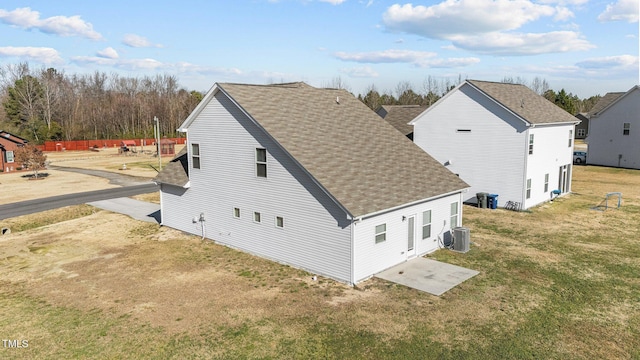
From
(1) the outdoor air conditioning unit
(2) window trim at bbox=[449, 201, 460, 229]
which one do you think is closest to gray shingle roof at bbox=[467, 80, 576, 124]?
(2) window trim at bbox=[449, 201, 460, 229]

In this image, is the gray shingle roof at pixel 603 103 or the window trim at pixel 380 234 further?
the gray shingle roof at pixel 603 103

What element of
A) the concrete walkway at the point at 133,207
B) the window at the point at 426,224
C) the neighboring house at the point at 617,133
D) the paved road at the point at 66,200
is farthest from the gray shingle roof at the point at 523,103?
the paved road at the point at 66,200

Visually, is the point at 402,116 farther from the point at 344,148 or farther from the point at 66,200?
the point at 66,200

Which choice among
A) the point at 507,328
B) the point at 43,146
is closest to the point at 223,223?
the point at 507,328

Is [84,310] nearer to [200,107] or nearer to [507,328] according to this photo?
[200,107]

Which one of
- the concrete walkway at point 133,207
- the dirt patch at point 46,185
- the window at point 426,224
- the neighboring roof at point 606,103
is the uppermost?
the neighboring roof at point 606,103

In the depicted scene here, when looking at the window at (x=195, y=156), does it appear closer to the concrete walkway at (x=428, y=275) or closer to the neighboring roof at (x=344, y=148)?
the neighboring roof at (x=344, y=148)

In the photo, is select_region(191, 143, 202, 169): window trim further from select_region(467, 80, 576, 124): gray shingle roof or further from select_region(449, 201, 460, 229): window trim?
select_region(467, 80, 576, 124): gray shingle roof
